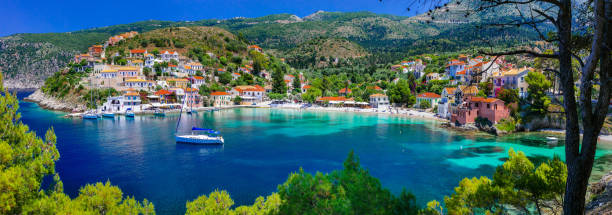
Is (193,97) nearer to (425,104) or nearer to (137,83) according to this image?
(137,83)

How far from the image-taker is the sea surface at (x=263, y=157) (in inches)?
664

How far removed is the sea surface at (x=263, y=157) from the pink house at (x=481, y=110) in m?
3.07

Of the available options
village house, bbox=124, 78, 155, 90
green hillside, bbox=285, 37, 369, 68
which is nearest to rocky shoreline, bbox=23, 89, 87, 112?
village house, bbox=124, 78, 155, 90

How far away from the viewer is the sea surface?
1688 cm

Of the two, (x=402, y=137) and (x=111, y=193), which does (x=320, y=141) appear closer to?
(x=402, y=137)

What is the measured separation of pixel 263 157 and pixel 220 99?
148 feet

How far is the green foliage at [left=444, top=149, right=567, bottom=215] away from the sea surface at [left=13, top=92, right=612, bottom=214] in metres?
7.12

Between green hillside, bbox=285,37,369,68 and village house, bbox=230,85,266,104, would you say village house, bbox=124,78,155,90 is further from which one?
green hillside, bbox=285,37,369,68

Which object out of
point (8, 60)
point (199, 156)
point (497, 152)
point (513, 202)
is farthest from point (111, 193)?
point (8, 60)

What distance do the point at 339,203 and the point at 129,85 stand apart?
65.1 m

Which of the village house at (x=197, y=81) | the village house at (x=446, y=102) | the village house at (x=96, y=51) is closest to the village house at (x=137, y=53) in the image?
the village house at (x=96, y=51)

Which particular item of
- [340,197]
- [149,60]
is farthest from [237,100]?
[340,197]

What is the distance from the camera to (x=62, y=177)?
18.3 m

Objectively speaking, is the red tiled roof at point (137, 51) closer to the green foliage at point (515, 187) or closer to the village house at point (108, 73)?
the village house at point (108, 73)
